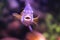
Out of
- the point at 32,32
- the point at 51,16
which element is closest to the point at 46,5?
the point at 51,16


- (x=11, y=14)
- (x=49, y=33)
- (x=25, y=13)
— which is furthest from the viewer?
(x=49, y=33)

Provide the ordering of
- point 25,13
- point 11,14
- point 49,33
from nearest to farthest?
point 25,13, point 11,14, point 49,33

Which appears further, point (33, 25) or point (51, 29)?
point (51, 29)

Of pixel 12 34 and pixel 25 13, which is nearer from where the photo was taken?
pixel 25 13

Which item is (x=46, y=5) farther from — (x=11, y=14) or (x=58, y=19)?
(x=11, y=14)

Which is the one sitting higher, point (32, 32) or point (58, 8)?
point (58, 8)

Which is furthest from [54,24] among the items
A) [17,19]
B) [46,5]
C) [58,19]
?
[17,19]

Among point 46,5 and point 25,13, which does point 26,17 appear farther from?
point 46,5
